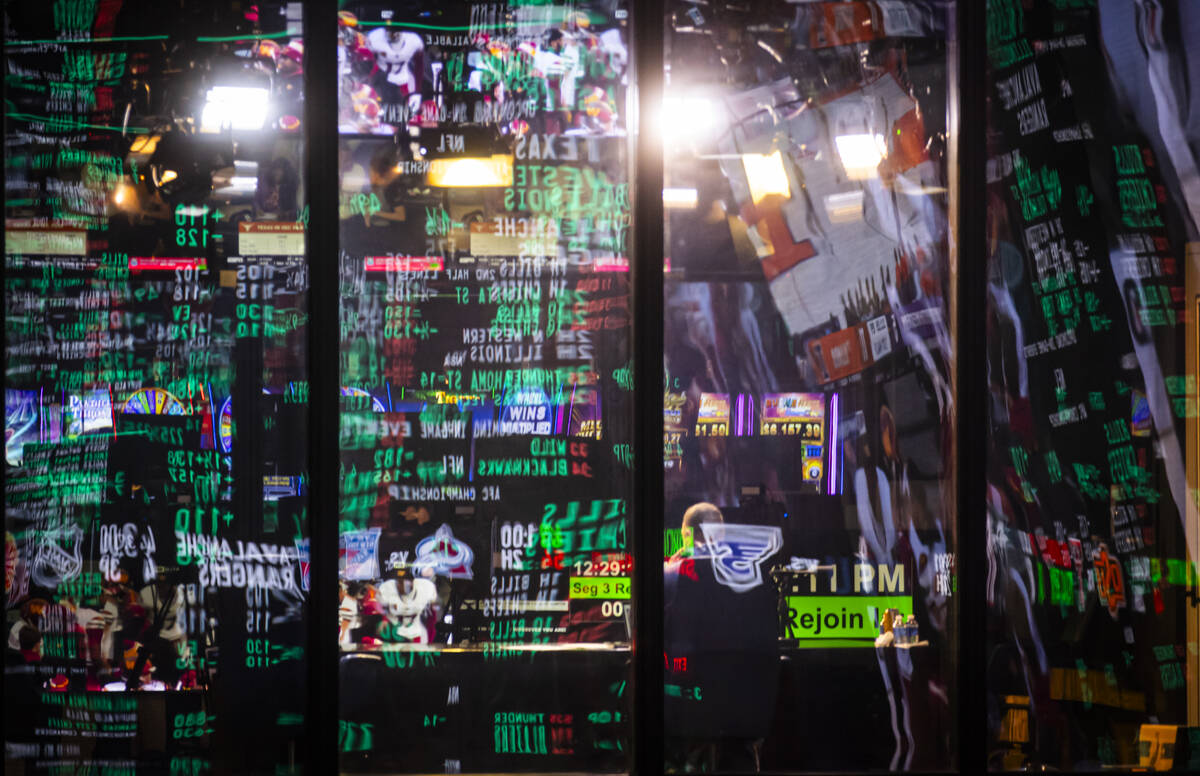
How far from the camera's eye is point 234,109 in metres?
4.04

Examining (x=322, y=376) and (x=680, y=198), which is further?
(x=680, y=198)

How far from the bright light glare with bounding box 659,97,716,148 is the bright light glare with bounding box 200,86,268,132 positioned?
1867mm

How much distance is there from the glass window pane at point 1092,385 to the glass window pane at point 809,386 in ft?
0.94

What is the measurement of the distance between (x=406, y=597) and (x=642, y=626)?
1.09 m

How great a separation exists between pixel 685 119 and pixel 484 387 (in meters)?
1.57

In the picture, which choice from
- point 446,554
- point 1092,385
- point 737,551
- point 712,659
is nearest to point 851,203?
point 1092,385

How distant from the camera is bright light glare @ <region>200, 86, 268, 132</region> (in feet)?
13.2

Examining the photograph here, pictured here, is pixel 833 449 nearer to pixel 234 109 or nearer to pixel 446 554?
pixel 446 554

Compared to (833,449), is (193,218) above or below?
above

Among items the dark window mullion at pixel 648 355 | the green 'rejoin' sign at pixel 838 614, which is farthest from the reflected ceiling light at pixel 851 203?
the green 'rejoin' sign at pixel 838 614

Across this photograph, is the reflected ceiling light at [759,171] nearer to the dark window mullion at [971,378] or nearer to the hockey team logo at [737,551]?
the dark window mullion at [971,378]

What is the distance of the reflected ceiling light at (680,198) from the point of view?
408cm

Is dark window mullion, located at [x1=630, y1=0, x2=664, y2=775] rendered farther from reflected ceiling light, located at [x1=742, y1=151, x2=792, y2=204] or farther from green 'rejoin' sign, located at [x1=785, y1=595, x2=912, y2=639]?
green 'rejoin' sign, located at [x1=785, y1=595, x2=912, y2=639]

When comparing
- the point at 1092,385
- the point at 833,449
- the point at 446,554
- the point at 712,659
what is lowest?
the point at 712,659
